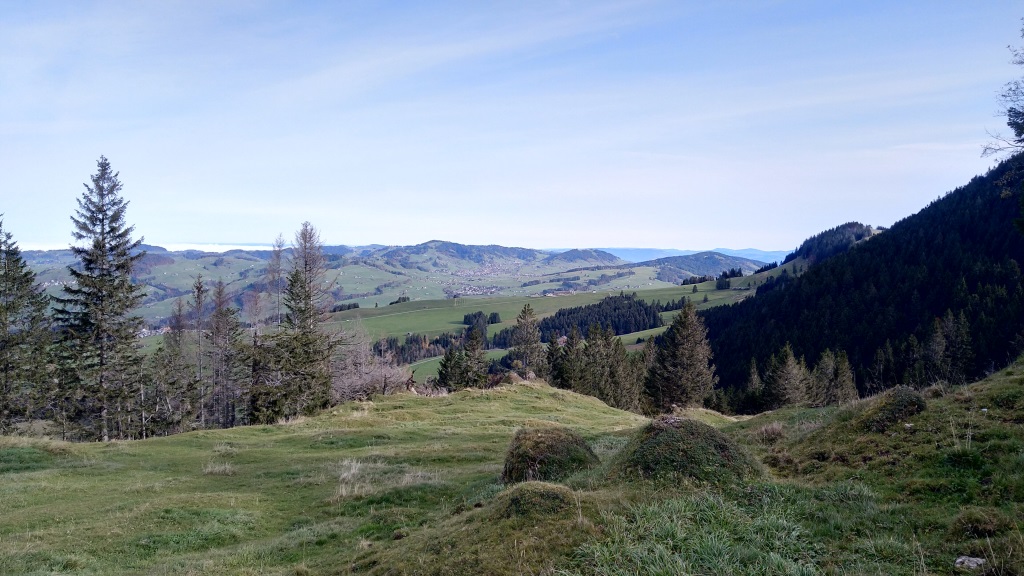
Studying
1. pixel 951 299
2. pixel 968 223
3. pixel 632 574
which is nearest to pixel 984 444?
pixel 632 574

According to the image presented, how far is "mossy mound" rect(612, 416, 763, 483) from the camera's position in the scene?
863 centimetres

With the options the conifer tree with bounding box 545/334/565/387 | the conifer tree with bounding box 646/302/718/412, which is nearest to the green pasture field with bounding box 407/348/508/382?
the conifer tree with bounding box 545/334/565/387

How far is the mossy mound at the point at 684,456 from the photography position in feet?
28.3

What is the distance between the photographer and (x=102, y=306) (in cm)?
3359

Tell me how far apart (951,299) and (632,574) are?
14428cm

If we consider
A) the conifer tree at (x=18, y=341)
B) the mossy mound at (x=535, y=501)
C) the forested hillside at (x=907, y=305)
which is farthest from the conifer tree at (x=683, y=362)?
the conifer tree at (x=18, y=341)

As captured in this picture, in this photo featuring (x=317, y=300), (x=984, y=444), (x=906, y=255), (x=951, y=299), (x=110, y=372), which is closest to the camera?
(x=984, y=444)

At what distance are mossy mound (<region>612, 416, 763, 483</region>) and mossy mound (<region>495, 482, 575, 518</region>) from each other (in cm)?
207

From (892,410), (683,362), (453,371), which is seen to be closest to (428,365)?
(453,371)

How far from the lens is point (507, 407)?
36.5 m

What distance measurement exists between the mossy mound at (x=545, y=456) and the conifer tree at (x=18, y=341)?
40.6 metres

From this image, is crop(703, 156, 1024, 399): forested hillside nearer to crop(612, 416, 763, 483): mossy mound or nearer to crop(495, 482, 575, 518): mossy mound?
crop(612, 416, 763, 483): mossy mound

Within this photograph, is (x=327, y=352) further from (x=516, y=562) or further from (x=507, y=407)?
(x=516, y=562)

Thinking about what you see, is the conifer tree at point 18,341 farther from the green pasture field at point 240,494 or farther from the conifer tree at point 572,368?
the conifer tree at point 572,368
